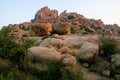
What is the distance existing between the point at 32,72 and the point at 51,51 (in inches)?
59.5

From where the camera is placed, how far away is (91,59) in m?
15.9

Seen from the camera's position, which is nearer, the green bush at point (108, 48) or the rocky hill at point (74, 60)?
the rocky hill at point (74, 60)

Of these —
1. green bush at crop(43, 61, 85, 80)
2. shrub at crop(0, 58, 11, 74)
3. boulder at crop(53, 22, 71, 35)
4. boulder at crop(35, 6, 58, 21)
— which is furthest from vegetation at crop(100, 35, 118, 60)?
boulder at crop(35, 6, 58, 21)

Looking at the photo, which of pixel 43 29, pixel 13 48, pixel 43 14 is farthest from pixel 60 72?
pixel 43 14

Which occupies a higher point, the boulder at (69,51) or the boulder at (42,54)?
the boulder at (42,54)

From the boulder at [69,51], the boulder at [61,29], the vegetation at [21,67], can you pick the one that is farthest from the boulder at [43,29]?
the boulder at [69,51]

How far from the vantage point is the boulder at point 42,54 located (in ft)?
48.1

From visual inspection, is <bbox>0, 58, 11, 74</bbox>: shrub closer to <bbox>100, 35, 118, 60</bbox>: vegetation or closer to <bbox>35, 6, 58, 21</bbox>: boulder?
<bbox>100, 35, 118, 60</bbox>: vegetation

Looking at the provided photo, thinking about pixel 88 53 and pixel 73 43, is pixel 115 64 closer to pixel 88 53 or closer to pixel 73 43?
pixel 88 53

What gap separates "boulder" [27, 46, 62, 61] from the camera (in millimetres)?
14656

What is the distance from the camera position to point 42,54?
14906 millimetres

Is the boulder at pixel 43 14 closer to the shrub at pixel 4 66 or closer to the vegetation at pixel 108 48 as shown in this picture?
the vegetation at pixel 108 48

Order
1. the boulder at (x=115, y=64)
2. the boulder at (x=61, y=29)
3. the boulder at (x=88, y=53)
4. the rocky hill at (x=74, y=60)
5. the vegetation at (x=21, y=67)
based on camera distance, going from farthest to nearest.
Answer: the boulder at (x=61, y=29) → the boulder at (x=88, y=53) → the boulder at (x=115, y=64) → the rocky hill at (x=74, y=60) → the vegetation at (x=21, y=67)

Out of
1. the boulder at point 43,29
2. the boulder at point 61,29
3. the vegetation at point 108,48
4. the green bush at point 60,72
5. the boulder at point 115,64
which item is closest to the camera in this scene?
the green bush at point 60,72
